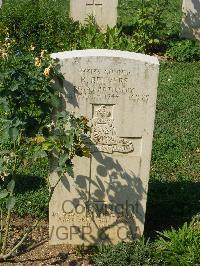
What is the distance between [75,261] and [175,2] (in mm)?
10134

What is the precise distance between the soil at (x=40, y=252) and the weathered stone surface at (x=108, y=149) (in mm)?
101

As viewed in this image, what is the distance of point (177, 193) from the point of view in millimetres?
5926

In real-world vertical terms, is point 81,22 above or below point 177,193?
above

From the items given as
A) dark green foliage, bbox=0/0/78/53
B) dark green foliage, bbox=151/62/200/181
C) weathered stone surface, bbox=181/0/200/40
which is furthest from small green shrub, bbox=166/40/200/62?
dark green foliage, bbox=0/0/78/53

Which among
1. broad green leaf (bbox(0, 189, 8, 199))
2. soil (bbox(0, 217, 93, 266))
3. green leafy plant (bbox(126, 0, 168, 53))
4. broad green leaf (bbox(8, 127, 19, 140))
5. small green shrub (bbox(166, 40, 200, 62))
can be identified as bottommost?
soil (bbox(0, 217, 93, 266))

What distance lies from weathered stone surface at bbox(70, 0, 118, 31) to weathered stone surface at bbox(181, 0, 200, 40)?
139 cm

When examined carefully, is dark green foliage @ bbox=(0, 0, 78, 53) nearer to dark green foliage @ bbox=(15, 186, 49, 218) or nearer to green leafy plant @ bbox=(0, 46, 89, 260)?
dark green foliage @ bbox=(15, 186, 49, 218)

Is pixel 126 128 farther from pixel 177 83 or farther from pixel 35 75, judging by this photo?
pixel 177 83

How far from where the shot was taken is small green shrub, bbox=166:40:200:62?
1013cm

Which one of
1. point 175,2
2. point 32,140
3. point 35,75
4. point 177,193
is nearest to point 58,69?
point 35,75

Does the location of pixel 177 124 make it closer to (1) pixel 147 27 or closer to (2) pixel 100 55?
(1) pixel 147 27

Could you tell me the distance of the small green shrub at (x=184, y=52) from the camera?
33.2 ft

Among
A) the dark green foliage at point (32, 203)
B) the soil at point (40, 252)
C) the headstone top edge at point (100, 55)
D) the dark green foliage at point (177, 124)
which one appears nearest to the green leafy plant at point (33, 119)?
the headstone top edge at point (100, 55)

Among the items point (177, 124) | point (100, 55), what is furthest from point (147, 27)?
point (100, 55)
